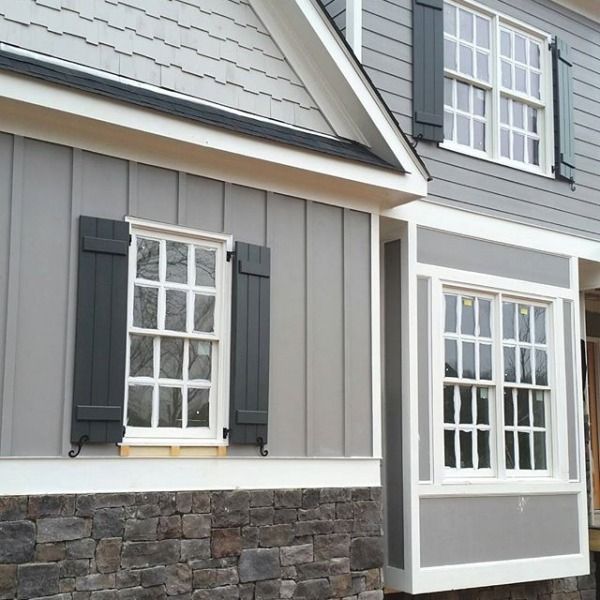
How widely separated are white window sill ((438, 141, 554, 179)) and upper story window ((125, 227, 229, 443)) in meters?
2.86

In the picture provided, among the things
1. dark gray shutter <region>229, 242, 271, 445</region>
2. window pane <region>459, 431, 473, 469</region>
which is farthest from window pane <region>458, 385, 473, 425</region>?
dark gray shutter <region>229, 242, 271, 445</region>

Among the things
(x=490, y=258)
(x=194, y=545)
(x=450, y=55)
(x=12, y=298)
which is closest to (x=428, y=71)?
(x=450, y=55)

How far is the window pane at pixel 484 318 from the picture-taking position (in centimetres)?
842

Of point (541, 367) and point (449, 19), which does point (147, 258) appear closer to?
point (449, 19)

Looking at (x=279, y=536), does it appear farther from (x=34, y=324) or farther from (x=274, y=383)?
(x=34, y=324)

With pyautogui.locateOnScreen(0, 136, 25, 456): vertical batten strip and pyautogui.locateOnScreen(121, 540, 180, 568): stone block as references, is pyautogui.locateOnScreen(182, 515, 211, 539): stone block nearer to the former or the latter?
pyautogui.locateOnScreen(121, 540, 180, 568): stone block

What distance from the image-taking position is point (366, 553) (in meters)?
7.04

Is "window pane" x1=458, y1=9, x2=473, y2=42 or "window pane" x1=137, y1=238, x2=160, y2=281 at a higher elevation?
"window pane" x1=458, y1=9, x2=473, y2=42

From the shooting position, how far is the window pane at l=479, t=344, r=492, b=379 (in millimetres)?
8336

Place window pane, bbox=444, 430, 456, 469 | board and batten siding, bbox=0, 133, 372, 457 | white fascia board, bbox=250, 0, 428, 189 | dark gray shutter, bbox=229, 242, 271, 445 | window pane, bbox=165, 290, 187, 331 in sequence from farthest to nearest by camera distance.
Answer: window pane, bbox=444, 430, 456, 469 → white fascia board, bbox=250, 0, 428, 189 → dark gray shutter, bbox=229, 242, 271, 445 → window pane, bbox=165, 290, 187, 331 → board and batten siding, bbox=0, 133, 372, 457

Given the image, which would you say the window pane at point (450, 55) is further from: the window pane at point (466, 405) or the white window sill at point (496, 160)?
the window pane at point (466, 405)

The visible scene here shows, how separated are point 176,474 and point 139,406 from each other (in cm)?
50

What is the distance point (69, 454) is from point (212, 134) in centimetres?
229

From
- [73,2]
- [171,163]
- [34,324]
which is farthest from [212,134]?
[34,324]
